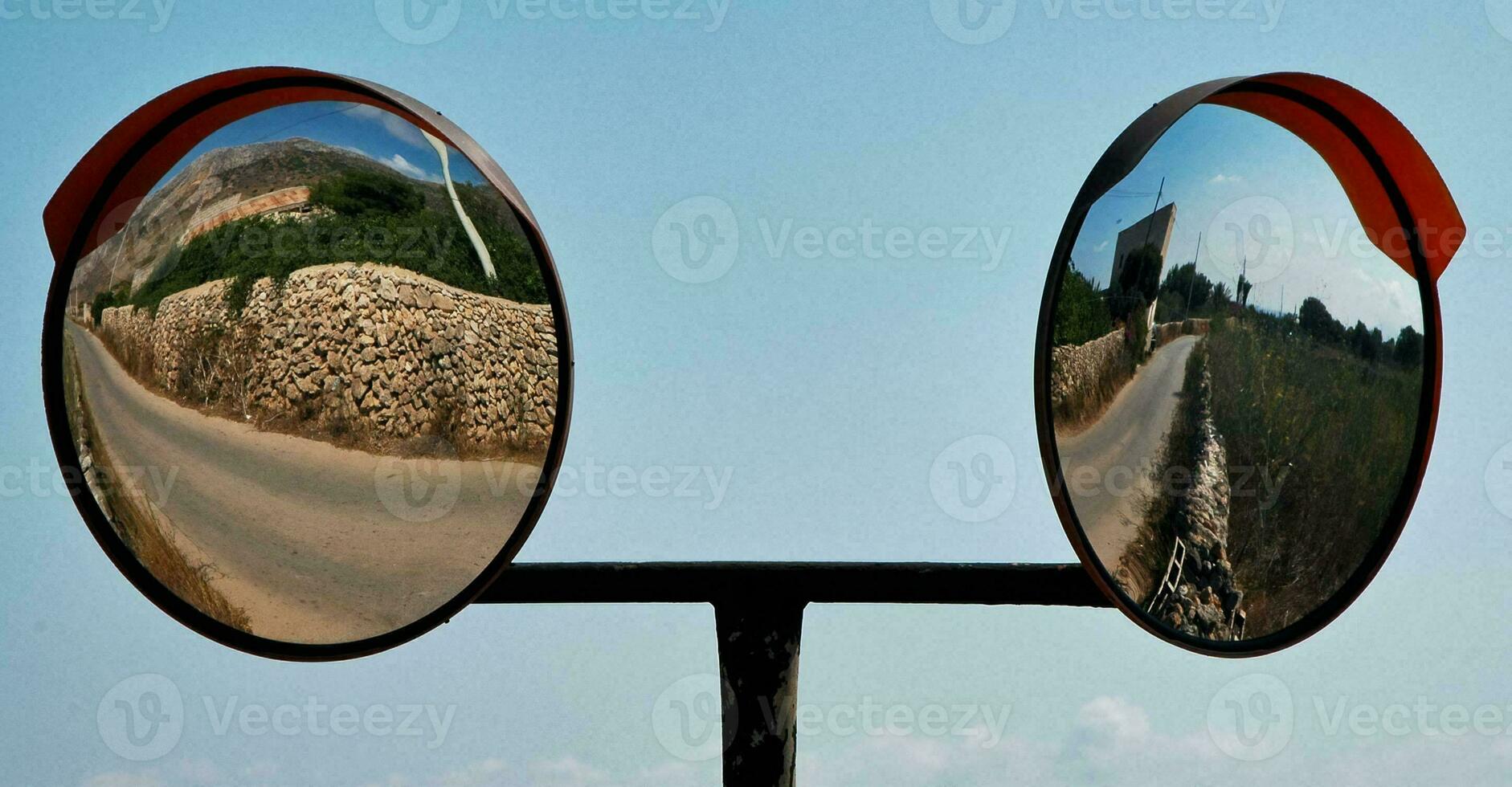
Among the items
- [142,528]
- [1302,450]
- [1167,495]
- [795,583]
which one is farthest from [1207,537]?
[142,528]

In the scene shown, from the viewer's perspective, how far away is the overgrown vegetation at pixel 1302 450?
410 cm

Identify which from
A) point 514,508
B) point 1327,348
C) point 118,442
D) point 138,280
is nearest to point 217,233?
point 138,280

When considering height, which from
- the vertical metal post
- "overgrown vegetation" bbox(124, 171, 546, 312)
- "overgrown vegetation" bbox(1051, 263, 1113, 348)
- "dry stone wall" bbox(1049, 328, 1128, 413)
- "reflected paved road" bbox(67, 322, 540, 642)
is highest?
"overgrown vegetation" bbox(124, 171, 546, 312)

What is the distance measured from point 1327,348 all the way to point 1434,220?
0.47 metres

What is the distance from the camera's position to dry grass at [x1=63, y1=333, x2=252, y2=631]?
12.9 ft

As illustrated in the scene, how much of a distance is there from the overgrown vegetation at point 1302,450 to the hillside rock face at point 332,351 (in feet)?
7.23

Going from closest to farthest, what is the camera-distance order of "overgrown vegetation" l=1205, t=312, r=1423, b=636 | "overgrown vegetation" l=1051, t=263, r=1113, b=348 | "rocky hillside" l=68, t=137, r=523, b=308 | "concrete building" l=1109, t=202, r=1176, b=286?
1. "overgrown vegetation" l=1051, t=263, r=1113, b=348
2. "concrete building" l=1109, t=202, r=1176, b=286
3. "rocky hillside" l=68, t=137, r=523, b=308
4. "overgrown vegetation" l=1205, t=312, r=1423, b=636

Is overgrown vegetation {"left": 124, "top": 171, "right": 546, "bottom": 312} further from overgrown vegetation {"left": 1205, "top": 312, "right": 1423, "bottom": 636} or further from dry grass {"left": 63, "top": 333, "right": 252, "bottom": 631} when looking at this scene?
overgrown vegetation {"left": 1205, "top": 312, "right": 1423, "bottom": 636}

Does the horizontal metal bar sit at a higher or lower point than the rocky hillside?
lower

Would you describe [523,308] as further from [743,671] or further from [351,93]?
[743,671]

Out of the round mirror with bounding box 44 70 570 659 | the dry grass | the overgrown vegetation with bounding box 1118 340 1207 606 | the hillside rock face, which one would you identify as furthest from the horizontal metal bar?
the dry grass

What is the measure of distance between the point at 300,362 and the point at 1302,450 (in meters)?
3.01

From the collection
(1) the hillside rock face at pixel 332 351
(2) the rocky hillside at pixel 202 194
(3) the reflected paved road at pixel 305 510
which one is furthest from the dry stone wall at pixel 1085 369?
(2) the rocky hillside at pixel 202 194

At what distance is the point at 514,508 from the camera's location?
12.5ft
